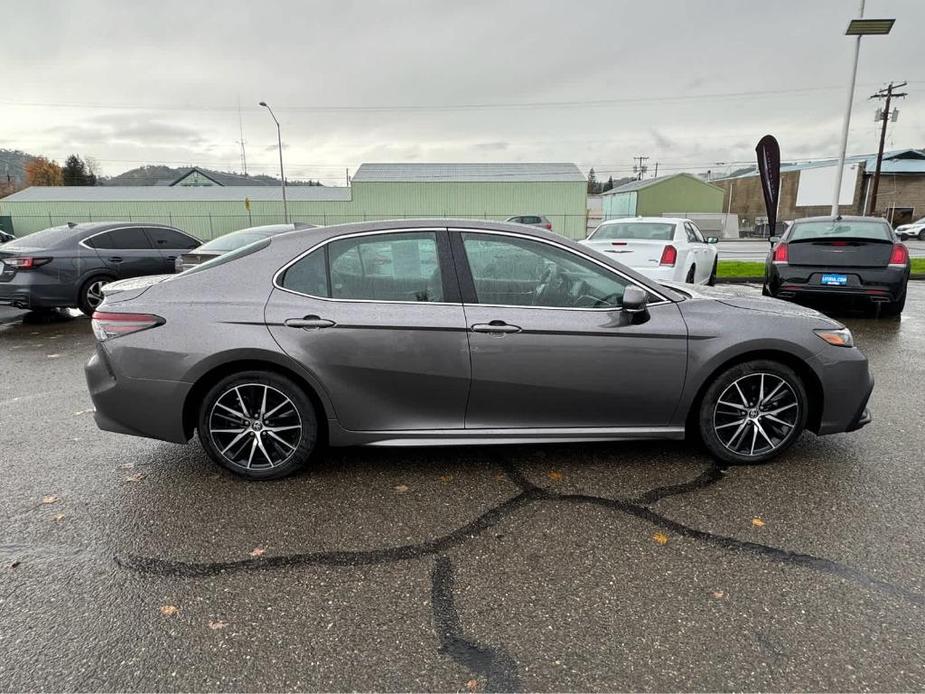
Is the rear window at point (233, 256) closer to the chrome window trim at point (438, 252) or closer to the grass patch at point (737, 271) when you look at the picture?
the chrome window trim at point (438, 252)

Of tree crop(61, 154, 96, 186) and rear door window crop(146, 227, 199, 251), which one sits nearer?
rear door window crop(146, 227, 199, 251)

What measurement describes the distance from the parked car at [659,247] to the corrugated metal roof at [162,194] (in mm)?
36507

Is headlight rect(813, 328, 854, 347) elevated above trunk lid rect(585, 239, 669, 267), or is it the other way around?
trunk lid rect(585, 239, 669, 267)

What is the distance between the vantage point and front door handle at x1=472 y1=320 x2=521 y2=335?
3.35 metres

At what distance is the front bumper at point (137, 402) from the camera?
11.0 ft

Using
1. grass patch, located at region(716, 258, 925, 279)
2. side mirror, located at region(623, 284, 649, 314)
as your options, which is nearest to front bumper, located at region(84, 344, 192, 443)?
side mirror, located at region(623, 284, 649, 314)

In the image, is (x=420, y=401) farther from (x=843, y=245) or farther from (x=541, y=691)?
(x=843, y=245)

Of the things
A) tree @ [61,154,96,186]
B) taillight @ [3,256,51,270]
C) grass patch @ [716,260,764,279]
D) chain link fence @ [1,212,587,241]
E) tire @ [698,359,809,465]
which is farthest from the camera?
tree @ [61,154,96,186]

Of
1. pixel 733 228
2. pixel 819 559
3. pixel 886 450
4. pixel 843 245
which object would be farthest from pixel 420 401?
pixel 733 228

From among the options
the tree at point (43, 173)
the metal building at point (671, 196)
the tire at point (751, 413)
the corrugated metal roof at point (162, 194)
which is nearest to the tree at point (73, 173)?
the tree at point (43, 173)

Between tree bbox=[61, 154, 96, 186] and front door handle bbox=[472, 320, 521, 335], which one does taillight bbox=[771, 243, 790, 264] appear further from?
tree bbox=[61, 154, 96, 186]

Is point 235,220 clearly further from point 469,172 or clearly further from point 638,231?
point 638,231

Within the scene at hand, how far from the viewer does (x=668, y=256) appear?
8930 millimetres

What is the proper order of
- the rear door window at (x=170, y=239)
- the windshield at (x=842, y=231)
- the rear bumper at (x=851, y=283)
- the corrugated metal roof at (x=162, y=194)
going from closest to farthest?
the rear bumper at (x=851, y=283) → the windshield at (x=842, y=231) → the rear door window at (x=170, y=239) → the corrugated metal roof at (x=162, y=194)
